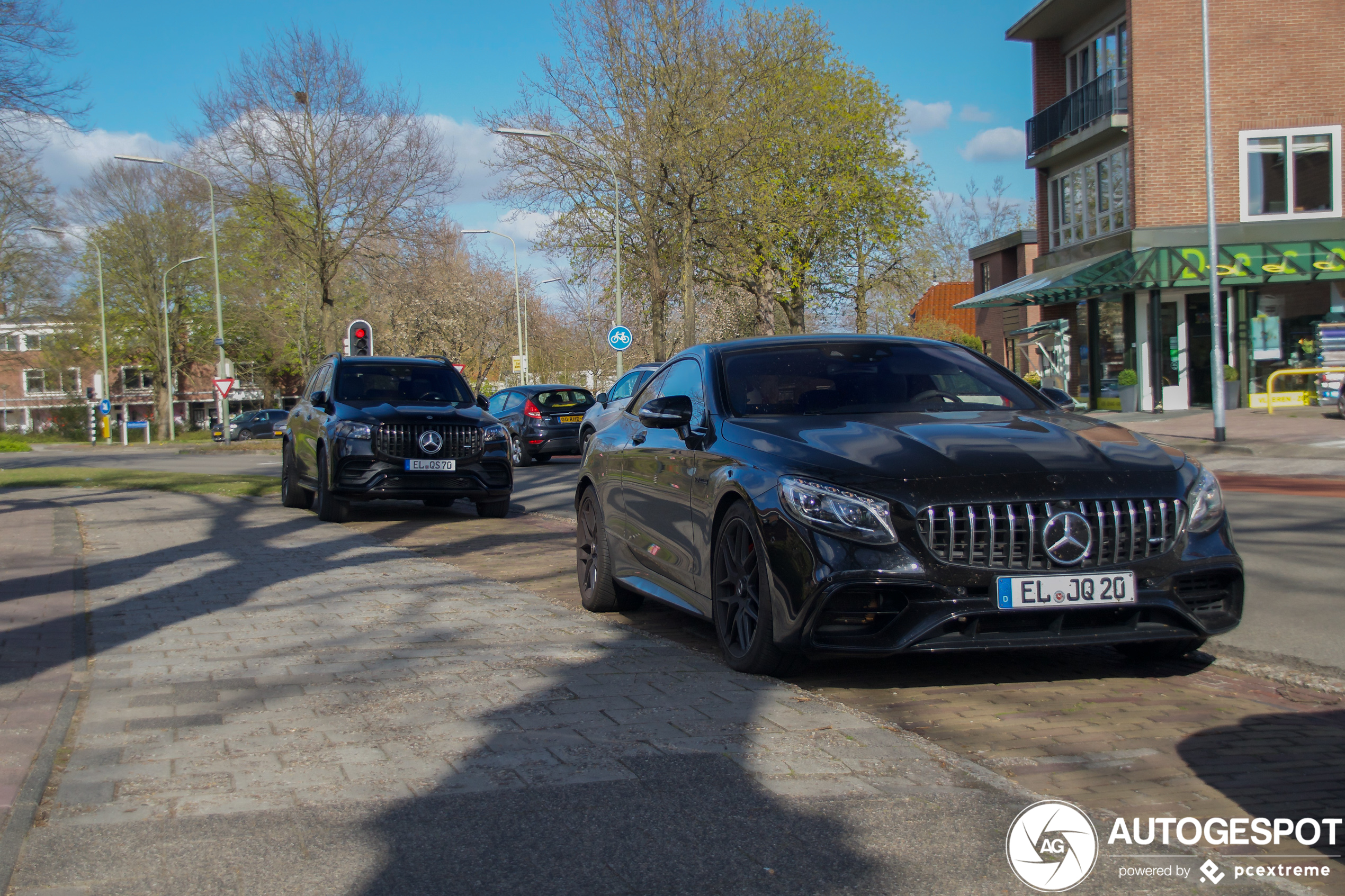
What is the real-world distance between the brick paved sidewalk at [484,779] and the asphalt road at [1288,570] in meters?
2.58

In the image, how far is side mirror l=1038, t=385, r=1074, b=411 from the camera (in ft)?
20.0

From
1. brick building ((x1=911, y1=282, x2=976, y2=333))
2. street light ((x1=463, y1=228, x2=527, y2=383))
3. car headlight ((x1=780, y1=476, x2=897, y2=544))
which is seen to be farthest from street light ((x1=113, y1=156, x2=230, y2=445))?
brick building ((x1=911, y1=282, x2=976, y2=333))

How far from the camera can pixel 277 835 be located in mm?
3271

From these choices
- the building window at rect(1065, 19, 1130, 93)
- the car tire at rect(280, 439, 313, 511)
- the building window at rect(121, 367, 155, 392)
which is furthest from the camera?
the building window at rect(121, 367, 155, 392)

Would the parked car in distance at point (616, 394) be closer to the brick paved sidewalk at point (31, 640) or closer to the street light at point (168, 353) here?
the brick paved sidewalk at point (31, 640)

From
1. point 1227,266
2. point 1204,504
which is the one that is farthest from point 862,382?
point 1227,266

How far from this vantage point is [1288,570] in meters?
7.70

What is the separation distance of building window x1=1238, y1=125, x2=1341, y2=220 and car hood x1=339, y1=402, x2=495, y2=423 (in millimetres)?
22126

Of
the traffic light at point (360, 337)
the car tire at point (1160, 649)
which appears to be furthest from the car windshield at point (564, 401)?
the car tire at point (1160, 649)

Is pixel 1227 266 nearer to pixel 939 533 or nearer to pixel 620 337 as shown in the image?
pixel 620 337

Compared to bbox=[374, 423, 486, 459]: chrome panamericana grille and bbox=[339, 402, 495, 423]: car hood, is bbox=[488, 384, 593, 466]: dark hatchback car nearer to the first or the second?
bbox=[339, 402, 495, 423]: car hood

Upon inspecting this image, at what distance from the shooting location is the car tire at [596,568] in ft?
22.9

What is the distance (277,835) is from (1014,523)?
9.14ft

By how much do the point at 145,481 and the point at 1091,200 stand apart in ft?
79.3
